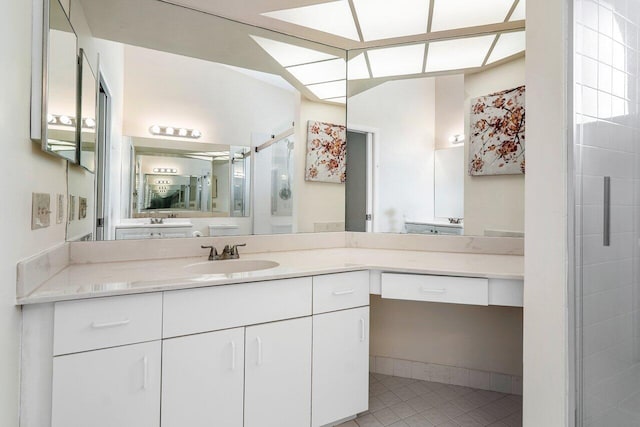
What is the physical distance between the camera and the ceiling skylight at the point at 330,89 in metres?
2.30

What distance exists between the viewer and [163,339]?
4.01 feet

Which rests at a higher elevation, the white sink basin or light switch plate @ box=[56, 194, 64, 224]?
light switch plate @ box=[56, 194, 64, 224]

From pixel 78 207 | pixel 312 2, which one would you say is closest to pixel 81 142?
pixel 78 207

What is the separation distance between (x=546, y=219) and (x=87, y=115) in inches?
81.4

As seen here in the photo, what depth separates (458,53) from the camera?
6.91ft

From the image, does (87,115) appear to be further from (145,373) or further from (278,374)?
(278,374)

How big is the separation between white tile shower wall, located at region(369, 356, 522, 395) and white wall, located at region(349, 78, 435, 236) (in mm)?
922

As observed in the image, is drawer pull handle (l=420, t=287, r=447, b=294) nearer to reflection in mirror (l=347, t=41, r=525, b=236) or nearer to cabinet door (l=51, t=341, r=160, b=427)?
reflection in mirror (l=347, t=41, r=525, b=236)

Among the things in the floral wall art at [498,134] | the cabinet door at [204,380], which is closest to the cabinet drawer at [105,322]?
the cabinet door at [204,380]

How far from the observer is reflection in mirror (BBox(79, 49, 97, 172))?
1484 mm

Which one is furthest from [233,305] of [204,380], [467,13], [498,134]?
[467,13]

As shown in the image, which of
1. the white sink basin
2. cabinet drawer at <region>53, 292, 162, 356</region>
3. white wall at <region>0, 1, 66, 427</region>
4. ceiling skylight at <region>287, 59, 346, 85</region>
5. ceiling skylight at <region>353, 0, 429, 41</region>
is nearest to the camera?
white wall at <region>0, 1, 66, 427</region>

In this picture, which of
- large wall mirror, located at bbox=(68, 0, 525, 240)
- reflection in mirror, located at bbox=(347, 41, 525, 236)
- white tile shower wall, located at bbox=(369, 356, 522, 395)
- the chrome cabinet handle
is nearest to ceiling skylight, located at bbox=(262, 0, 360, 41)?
large wall mirror, located at bbox=(68, 0, 525, 240)

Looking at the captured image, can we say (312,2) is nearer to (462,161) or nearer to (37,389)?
(462,161)
